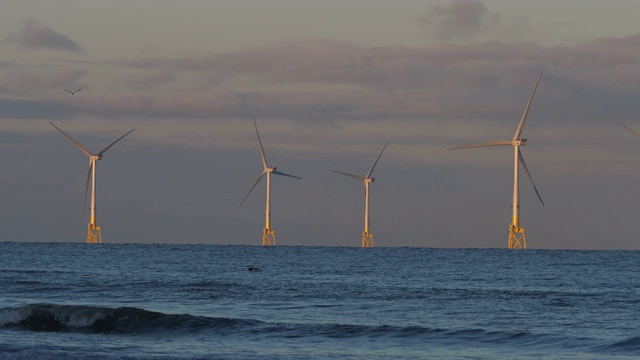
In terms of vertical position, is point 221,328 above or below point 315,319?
below

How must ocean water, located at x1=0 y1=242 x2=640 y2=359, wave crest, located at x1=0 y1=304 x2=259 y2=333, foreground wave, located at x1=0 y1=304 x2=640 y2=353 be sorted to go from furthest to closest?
1. wave crest, located at x1=0 y1=304 x2=259 y2=333
2. foreground wave, located at x1=0 y1=304 x2=640 y2=353
3. ocean water, located at x1=0 y1=242 x2=640 y2=359

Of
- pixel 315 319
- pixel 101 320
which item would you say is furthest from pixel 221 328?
pixel 101 320

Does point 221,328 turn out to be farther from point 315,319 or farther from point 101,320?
point 101,320

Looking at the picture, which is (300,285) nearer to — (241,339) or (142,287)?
(142,287)

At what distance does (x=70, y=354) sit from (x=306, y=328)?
12177mm

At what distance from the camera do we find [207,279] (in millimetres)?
87812

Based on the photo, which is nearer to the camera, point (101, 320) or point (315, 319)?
point (315, 319)

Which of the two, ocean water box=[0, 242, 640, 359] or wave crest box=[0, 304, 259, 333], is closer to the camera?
ocean water box=[0, 242, 640, 359]

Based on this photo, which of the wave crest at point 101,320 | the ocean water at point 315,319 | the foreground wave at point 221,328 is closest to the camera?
the ocean water at point 315,319

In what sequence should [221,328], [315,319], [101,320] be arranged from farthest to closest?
[101,320]
[315,319]
[221,328]

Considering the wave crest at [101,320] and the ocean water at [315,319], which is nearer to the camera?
the ocean water at [315,319]

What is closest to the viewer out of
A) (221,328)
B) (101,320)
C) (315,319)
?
(221,328)

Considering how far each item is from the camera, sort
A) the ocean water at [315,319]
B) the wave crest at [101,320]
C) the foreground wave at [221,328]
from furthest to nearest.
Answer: the wave crest at [101,320] → the foreground wave at [221,328] → the ocean water at [315,319]

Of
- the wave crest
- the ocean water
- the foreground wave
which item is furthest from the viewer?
the wave crest
